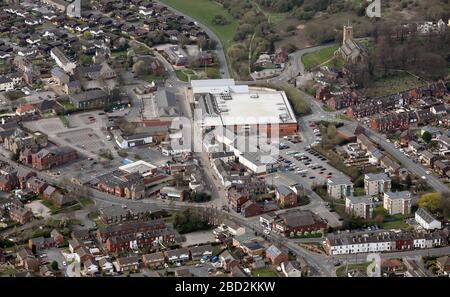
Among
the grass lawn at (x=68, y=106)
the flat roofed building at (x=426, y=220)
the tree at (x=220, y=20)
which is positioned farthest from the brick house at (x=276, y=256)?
the tree at (x=220, y=20)

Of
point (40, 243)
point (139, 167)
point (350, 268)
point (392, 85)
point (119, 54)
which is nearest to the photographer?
point (350, 268)

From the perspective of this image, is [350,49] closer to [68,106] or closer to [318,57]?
[318,57]

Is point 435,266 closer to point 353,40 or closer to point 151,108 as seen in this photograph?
point 151,108

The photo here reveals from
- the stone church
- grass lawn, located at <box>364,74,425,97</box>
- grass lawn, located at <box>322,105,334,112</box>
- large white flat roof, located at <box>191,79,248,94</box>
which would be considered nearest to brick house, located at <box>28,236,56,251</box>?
large white flat roof, located at <box>191,79,248,94</box>

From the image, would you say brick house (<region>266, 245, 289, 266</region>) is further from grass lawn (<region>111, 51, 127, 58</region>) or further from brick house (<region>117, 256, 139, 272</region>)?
grass lawn (<region>111, 51, 127, 58</region>)

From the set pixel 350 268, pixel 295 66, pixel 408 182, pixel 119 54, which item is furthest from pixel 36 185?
pixel 295 66

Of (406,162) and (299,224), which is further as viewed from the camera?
(406,162)
